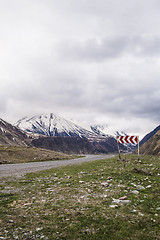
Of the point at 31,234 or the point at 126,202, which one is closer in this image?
the point at 31,234

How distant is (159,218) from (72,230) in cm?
386

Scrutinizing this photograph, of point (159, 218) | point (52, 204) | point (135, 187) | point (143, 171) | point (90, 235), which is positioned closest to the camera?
Answer: point (90, 235)

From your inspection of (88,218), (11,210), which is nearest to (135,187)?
(88,218)

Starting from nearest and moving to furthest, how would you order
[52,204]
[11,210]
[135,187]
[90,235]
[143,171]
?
[90,235] < [11,210] < [52,204] < [135,187] < [143,171]

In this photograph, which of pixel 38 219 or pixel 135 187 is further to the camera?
pixel 135 187

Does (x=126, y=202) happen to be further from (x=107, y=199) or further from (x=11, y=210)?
(x=11, y=210)

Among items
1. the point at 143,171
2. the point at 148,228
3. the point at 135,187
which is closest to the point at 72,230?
the point at 148,228

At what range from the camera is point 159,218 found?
7859mm

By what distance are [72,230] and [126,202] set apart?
4033 mm

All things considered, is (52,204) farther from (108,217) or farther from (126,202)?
(126,202)

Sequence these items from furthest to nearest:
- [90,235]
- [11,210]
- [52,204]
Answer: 1. [52,204]
2. [11,210]
3. [90,235]

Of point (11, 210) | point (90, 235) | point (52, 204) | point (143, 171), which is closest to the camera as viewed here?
point (90, 235)

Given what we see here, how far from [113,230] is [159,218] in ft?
7.62

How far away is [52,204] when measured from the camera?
10.2 m
